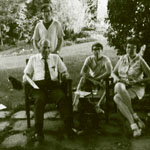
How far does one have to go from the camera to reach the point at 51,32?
4930 mm

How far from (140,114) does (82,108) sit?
1.13 m

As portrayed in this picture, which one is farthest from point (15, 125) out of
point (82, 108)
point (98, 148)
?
point (98, 148)

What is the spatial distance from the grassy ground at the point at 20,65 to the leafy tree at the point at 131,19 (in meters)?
0.75

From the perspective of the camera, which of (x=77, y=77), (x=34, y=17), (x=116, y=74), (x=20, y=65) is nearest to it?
(x=116, y=74)

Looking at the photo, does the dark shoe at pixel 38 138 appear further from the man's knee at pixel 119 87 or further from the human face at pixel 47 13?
the human face at pixel 47 13

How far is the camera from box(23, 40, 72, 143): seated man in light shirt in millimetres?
3809

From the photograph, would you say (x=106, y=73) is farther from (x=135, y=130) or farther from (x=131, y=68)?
(x=135, y=130)

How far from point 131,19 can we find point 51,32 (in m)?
1.39

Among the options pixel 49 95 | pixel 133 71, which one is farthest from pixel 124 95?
pixel 49 95

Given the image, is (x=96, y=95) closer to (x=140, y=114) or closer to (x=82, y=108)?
(x=82, y=108)

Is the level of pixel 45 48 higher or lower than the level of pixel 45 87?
higher

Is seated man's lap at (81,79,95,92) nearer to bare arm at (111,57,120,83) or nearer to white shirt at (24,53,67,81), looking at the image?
bare arm at (111,57,120,83)

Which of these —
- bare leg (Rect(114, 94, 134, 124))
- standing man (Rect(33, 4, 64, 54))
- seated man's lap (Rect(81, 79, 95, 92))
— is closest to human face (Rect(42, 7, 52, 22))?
standing man (Rect(33, 4, 64, 54))

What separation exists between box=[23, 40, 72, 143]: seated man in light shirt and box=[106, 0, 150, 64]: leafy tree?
1.40 m
